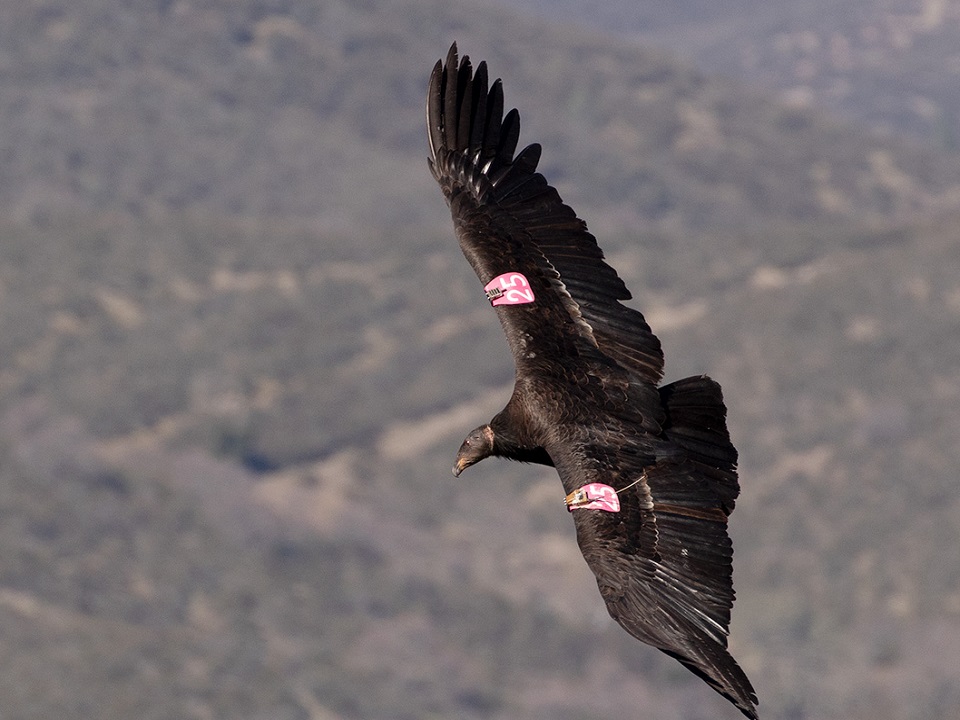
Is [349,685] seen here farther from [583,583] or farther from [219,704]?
[583,583]

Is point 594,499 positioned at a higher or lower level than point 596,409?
lower

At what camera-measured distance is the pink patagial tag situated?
781 inches

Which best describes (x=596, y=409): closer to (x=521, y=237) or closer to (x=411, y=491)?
(x=521, y=237)

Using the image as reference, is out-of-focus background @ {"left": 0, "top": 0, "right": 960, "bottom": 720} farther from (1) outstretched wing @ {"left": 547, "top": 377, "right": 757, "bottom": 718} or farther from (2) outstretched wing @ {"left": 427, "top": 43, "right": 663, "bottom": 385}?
(1) outstretched wing @ {"left": 547, "top": 377, "right": 757, "bottom": 718}

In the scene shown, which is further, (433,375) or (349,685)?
(433,375)

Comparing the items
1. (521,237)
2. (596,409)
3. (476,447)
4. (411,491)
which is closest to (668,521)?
(596,409)

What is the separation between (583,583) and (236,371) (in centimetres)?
5432

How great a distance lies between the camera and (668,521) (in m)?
17.5

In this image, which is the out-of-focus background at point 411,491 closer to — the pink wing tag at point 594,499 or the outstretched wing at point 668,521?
the outstretched wing at point 668,521

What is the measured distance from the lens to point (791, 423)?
503ft

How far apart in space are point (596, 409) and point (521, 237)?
2.98m

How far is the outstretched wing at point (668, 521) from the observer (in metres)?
16.8

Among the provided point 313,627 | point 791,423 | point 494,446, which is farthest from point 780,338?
point 494,446

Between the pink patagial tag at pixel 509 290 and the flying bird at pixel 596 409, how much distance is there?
2 cm
